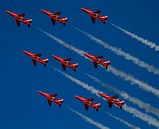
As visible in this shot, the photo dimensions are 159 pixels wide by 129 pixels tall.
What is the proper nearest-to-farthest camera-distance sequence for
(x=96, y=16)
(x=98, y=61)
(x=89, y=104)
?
(x=98, y=61), (x=96, y=16), (x=89, y=104)

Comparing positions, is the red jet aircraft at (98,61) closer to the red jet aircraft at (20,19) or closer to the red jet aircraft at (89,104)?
the red jet aircraft at (89,104)

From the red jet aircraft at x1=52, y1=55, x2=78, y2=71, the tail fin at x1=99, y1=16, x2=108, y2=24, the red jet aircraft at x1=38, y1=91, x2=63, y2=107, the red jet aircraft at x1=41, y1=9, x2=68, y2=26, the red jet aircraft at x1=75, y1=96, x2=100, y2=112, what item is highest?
the tail fin at x1=99, y1=16, x2=108, y2=24

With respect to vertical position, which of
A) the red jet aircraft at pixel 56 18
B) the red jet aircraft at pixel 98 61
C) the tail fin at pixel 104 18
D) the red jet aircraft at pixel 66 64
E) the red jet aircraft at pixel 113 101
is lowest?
the red jet aircraft at pixel 113 101

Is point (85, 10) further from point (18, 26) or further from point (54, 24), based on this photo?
point (18, 26)

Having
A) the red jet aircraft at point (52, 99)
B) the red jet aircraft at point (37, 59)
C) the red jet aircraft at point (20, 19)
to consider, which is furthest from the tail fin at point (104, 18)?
the red jet aircraft at point (52, 99)

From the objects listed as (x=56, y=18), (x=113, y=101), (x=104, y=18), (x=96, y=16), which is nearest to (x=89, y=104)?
(x=113, y=101)

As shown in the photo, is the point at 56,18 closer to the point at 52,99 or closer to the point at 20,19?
the point at 20,19

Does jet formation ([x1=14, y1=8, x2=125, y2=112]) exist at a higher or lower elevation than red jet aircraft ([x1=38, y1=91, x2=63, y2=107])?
higher

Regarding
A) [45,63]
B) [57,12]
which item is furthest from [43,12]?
[45,63]

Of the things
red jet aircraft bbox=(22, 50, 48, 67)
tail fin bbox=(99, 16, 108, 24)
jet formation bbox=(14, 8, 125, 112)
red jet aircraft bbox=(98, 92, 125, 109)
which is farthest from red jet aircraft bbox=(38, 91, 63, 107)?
tail fin bbox=(99, 16, 108, 24)

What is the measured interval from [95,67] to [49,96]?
18.8m

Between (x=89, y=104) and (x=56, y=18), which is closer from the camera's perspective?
(x=89, y=104)

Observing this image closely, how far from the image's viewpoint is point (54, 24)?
16500 cm

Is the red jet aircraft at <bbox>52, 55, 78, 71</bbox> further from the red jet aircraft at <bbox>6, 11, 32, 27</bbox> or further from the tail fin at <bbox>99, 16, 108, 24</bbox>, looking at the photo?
the tail fin at <bbox>99, 16, 108, 24</bbox>
